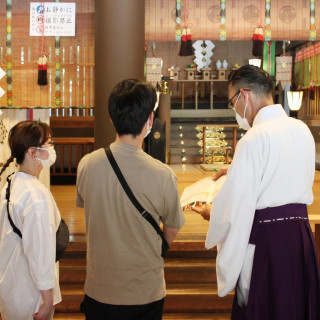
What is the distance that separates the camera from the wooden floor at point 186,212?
5166 mm

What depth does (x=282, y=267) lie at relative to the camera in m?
2.51

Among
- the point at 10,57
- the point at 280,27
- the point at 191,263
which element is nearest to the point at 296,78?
the point at 280,27

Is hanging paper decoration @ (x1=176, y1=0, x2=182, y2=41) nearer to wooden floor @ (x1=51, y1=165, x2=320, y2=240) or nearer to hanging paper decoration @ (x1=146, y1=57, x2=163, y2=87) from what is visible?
wooden floor @ (x1=51, y1=165, x2=320, y2=240)

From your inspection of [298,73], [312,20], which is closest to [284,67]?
[312,20]

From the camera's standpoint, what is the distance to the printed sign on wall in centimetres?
695

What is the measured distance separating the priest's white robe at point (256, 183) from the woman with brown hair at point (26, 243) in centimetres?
77

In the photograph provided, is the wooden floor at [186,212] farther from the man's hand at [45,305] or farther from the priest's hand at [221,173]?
the man's hand at [45,305]

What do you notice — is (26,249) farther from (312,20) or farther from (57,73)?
(312,20)

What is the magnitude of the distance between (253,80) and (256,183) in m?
0.53

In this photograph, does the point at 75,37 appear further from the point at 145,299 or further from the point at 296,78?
the point at 296,78

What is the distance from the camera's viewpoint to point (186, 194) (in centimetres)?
312

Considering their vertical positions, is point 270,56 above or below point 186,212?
above

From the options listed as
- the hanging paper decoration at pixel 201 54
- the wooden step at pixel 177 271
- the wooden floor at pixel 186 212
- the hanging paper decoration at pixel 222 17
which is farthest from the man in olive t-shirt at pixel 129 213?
the hanging paper decoration at pixel 201 54

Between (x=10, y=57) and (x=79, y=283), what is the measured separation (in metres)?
3.77
